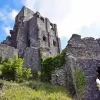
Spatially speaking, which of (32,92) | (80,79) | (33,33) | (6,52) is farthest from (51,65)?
(33,33)

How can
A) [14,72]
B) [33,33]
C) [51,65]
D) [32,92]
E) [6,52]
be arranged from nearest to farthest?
→ [32,92] → [14,72] → [51,65] → [6,52] → [33,33]

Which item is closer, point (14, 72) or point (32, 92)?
point (32, 92)

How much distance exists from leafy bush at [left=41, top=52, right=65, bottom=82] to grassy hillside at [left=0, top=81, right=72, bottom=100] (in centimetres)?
279

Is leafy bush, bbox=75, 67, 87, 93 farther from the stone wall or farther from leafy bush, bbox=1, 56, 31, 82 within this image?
the stone wall

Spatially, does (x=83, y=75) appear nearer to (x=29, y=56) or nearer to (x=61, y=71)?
(x=61, y=71)

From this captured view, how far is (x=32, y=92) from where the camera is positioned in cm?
1808

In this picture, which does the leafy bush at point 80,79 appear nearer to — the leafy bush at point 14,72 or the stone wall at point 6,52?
the leafy bush at point 14,72

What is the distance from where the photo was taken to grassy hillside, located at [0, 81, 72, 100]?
55.4 ft

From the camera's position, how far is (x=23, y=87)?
19.0 m

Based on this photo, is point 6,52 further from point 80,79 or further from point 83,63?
point 80,79

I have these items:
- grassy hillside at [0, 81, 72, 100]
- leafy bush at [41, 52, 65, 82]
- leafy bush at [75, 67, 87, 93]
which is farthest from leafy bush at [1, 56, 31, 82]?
leafy bush at [75, 67, 87, 93]

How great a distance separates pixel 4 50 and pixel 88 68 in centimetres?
1406

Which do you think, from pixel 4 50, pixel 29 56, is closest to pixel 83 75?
pixel 29 56

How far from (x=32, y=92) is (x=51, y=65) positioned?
570 centimetres
